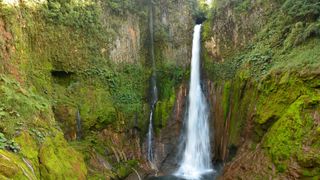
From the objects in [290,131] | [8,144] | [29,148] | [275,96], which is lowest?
[29,148]

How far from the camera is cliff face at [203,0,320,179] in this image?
25.2 feet

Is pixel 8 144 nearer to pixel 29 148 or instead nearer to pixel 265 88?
pixel 29 148

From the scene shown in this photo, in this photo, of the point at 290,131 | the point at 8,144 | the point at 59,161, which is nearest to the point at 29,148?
the point at 8,144

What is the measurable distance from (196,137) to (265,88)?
4.63 metres

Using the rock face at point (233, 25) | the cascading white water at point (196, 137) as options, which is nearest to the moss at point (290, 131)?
the cascading white water at point (196, 137)

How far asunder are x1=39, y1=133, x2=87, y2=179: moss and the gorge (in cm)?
4

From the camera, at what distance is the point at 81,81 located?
1220cm

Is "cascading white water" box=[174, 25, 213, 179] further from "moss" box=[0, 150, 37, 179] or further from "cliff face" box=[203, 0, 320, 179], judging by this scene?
"moss" box=[0, 150, 37, 179]

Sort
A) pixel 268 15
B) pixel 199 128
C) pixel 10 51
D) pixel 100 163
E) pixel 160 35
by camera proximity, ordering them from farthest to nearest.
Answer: pixel 160 35 < pixel 199 128 < pixel 268 15 < pixel 100 163 < pixel 10 51

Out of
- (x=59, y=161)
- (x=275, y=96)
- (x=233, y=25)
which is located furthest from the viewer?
(x=233, y=25)

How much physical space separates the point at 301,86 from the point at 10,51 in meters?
9.12

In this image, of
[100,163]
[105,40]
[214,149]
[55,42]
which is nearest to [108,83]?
[105,40]

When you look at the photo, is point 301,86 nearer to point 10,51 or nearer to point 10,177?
point 10,177

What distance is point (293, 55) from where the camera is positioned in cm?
959
